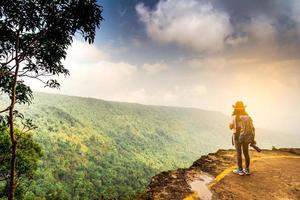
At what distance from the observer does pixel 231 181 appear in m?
6.57

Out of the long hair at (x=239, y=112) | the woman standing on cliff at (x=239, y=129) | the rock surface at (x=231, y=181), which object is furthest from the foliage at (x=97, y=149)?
the long hair at (x=239, y=112)

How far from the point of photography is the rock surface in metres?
5.64

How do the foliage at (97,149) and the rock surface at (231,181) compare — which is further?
the foliage at (97,149)

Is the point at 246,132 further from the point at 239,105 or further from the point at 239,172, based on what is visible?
the point at 239,172

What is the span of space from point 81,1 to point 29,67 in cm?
314

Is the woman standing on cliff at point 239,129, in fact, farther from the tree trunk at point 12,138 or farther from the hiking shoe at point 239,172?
the tree trunk at point 12,138

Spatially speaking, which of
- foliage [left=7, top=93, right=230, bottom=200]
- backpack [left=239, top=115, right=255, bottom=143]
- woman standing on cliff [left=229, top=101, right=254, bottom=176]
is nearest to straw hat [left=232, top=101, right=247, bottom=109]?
woman standing on cliff [left=229, top=101, right=254, bottom=176]

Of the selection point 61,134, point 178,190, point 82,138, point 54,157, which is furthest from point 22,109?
point 178,190

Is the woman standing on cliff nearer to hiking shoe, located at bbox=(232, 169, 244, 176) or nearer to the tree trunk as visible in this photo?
hiking shoe, located at bbox=(232, 169, 244, 176)

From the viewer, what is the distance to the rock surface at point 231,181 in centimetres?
564

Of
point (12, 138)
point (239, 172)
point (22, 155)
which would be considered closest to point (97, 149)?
point (22, 155)

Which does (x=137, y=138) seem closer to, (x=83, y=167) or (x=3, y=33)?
(x=83, y=167)

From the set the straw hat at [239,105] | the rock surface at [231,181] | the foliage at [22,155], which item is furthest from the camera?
the foliage at [22,155]

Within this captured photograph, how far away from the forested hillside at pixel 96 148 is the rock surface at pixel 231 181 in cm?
185
